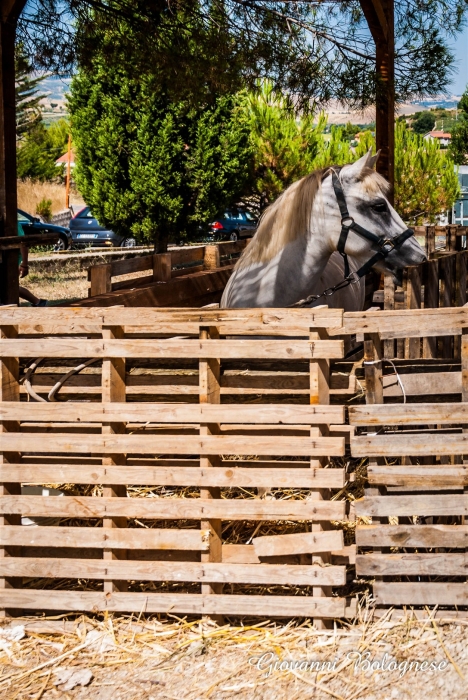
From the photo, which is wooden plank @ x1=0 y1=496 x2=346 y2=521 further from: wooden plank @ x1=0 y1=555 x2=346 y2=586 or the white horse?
the white horse

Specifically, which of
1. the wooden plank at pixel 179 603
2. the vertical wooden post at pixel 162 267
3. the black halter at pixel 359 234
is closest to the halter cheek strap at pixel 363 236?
the black halter at pixel 359 234

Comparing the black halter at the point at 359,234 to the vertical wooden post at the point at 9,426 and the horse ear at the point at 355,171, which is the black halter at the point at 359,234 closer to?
the horse ear at the point at 355,171

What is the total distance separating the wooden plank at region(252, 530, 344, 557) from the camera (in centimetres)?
457

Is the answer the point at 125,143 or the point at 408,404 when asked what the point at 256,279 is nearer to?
the point at 408,404

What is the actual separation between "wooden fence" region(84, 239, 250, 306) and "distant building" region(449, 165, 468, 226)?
35.3 metres

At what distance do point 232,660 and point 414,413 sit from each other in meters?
1.49

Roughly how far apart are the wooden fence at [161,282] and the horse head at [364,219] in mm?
2290

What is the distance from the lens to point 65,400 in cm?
525

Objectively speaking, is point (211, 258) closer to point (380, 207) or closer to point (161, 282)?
point (161, 282)

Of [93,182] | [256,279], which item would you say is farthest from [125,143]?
[256,279]

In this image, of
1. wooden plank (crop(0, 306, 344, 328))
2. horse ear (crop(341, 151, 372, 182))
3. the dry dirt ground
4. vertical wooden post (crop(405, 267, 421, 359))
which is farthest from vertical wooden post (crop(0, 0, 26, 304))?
the dry dirt ground

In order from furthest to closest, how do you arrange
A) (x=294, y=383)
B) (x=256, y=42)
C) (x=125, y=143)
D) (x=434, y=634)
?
(x=125, y=143), (x=256, y=42), (x=294, y=383), (x=434, y=634)

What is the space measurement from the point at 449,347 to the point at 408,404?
2.89 meters

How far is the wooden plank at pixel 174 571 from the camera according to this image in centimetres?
460
